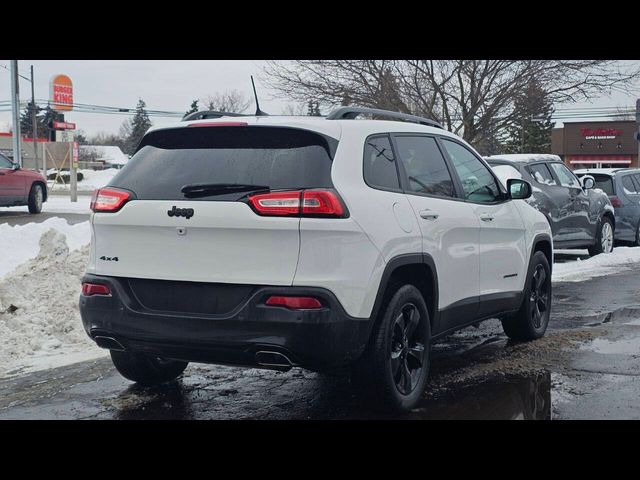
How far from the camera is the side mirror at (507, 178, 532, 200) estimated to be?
22.5ft

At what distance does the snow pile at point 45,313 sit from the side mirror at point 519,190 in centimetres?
374

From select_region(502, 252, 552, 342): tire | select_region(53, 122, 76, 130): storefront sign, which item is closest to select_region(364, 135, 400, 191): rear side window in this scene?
select_region(502, 252, 552, 342): tire

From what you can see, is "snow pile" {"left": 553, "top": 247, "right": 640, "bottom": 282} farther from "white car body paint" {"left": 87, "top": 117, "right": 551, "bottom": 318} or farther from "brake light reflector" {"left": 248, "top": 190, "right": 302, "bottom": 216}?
"brake light reflector" {"left": 248, "top": 190, "right": 302, "bottom": 216}

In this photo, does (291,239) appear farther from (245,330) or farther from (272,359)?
(272,359)

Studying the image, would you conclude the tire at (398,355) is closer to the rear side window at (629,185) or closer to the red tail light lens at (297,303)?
the red tail light lens at (297,303)

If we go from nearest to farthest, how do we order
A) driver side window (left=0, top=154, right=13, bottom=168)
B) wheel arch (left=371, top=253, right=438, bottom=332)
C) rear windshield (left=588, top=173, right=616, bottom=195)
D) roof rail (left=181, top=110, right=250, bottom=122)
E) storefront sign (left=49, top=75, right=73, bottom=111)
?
wheel arch (left=371, top=253, right=438, bottom=332) → roof rail (left=181, top=110, right=250, bottom=122) → rear windshield (left=588, top=173, right=616, bottom=195) → driver side window (left=0, top=154, right=13, bottom=168) → storefront sign (left=49, top=75, right=73, bottom=111)

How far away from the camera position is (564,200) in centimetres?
1307

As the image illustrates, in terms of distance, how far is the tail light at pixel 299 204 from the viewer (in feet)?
14.8

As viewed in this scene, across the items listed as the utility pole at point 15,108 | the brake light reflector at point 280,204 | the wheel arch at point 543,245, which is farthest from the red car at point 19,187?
the brake light reflector at point 280,204

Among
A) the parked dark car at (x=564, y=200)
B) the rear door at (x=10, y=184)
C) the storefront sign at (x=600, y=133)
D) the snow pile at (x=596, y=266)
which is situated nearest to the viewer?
the snow pile at (x=596, y=266)

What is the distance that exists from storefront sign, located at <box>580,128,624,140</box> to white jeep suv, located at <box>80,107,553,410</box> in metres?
66.0

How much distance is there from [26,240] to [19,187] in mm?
9228

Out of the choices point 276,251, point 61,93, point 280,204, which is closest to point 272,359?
point 276,251
